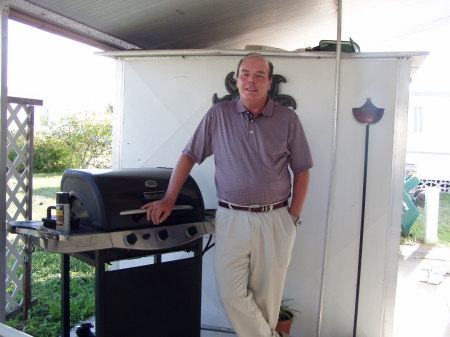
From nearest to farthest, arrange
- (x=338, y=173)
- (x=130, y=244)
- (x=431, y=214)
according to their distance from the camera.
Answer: (x=130, y=244), (x=338, y=173), (x=431, y=214)

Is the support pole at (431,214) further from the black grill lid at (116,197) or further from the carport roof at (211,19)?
the black grill lid at (116,197)

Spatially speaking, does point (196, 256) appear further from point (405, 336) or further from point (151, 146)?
point (405, 336)

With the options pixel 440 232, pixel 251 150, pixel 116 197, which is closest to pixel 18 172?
pixel 116 197

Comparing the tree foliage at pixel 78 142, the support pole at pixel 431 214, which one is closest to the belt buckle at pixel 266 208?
the support pole at pixel 431 214

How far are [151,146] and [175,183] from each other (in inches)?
40.1

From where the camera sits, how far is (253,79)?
250cm

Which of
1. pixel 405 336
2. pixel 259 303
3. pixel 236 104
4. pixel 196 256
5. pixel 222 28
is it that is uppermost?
pixel 222 28

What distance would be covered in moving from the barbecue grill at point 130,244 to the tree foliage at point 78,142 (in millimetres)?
9004

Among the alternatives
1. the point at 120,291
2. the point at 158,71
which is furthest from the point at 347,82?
the point at 120,291

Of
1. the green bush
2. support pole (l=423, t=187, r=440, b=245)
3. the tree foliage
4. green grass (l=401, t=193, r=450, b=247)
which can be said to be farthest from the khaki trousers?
the green bush

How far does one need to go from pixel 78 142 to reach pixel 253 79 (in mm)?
9756

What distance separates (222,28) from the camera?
4.06 metres

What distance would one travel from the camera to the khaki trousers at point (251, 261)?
250 centimetres

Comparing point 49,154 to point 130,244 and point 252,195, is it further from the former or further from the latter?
point 252,195
